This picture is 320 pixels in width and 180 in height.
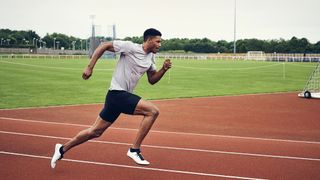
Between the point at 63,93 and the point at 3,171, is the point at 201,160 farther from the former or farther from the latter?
the point at 63,93

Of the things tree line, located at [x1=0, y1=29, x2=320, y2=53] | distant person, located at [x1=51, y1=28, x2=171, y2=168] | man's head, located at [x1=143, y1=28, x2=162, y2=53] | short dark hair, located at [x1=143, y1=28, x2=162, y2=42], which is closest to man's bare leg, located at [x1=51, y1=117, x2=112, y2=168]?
distant person, located at [x1=51, y1=28, x2=171, y2=168]

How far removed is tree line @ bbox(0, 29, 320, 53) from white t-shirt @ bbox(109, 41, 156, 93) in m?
73.4

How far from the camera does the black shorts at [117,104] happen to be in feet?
21.1

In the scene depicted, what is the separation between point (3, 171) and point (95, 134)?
1.47m

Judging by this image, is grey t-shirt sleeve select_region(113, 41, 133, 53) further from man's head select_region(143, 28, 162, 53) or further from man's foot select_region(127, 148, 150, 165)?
man's foot select_region(127, 148, 150, 165)

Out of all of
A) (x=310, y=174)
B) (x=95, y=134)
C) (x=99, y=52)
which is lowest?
(x=310, y=174)

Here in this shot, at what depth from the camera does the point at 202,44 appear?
145 meters

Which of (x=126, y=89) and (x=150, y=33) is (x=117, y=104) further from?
(x=150, y=33)

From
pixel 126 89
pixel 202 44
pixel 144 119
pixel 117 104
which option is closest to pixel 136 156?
pixel 144 119

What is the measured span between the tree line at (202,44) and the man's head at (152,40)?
73.3 m

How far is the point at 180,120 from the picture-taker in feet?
40.2

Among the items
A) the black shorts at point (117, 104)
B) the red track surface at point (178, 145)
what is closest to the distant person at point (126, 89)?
the black shorts at point (117, 104)

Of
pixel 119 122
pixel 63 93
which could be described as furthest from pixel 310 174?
pixel 63 93

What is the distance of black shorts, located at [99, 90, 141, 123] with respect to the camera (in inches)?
253
